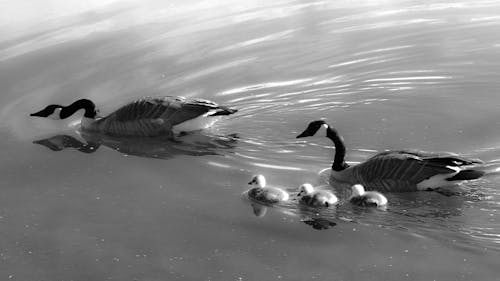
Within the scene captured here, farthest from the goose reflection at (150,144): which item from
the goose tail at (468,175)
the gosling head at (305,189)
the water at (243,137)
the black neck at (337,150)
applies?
the goose tail at (468,175)

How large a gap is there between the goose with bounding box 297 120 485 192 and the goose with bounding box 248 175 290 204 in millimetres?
1043

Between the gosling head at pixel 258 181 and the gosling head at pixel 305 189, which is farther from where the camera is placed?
the gosling head at pixel 258 181

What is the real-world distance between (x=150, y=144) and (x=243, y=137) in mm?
1421

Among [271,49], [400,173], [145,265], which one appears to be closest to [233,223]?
[145,265]

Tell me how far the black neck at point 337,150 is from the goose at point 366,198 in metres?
0.96

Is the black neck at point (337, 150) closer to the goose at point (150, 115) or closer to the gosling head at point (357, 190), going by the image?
the gosling head at point (357, 190)

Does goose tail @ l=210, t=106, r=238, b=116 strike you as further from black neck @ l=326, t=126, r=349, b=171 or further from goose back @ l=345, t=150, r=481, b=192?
goose back @ l=345, t=150, r=481, b=192

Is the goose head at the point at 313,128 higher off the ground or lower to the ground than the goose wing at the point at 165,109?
A: lower

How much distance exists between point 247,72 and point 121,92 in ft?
6.88

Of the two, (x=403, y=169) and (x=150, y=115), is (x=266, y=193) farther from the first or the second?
(x=150, y=115)

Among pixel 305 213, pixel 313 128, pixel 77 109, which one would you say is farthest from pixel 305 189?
pixel 77 109

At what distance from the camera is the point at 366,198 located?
9641 millimetres

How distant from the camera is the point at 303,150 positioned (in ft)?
38.6

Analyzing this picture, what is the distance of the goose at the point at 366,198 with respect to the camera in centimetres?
962
